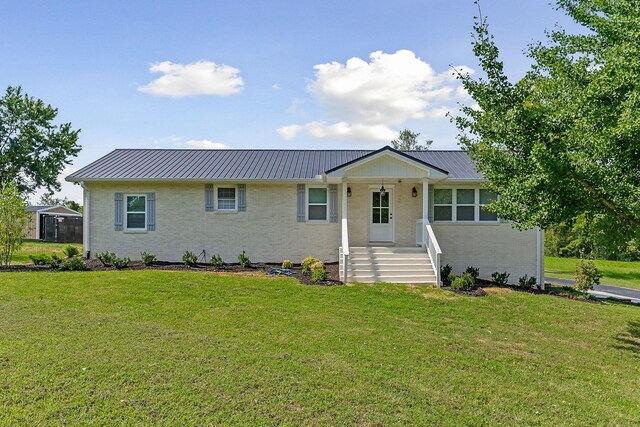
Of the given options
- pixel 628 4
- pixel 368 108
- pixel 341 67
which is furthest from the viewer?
pixel 368 108

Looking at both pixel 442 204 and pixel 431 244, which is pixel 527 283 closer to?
pixel 431 244

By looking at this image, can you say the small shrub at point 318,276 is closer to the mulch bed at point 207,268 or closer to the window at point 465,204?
the mulch bed at point 207,268

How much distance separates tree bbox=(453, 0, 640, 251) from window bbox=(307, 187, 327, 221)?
6730mm

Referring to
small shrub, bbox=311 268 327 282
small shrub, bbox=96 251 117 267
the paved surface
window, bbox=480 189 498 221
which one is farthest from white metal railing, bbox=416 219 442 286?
small shrub, bbox=96 251 117 267

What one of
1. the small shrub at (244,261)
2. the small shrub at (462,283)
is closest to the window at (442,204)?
the small shrub at (462,283)

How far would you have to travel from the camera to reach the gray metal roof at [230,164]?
1376 centimetres

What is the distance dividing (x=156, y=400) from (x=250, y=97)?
38.5 ft

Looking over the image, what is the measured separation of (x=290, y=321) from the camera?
7.30 meters

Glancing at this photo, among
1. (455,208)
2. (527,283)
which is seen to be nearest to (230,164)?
(455,208)

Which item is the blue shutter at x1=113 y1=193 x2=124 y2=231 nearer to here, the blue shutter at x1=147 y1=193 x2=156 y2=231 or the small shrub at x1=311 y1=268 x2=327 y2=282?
the blue shutter at x1=147 y1=193 x2=156 y2=231

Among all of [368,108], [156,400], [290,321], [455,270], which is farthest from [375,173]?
[368,108]

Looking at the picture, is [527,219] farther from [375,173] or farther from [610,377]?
[375,173]

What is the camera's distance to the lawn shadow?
6898 millimetres

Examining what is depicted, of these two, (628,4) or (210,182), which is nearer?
(628,4)
